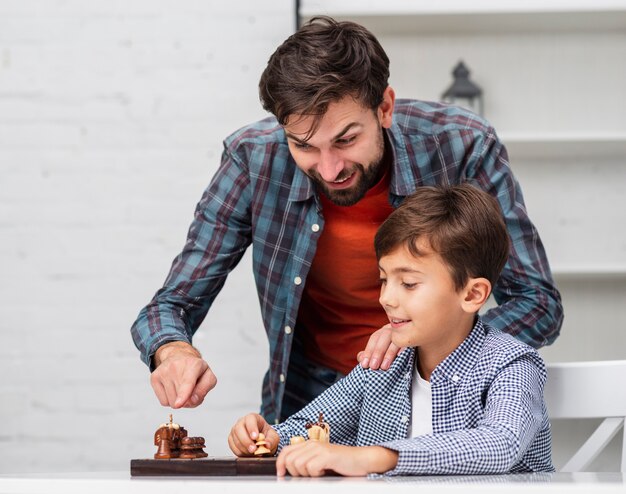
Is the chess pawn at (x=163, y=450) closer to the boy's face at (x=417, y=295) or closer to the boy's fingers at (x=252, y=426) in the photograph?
the boy's fingers at (x=252, y=426)

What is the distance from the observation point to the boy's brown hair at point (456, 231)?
4.80ft

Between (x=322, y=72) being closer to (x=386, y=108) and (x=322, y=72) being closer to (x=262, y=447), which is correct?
(x=386, y=108)

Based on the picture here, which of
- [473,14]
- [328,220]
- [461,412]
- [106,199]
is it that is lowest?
[461,412]

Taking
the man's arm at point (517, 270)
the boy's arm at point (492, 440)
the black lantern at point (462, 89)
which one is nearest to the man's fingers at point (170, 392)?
the boy's arm at point (492, 440)

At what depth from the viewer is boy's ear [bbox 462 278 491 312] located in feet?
4.85

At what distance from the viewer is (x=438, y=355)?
1.50 m

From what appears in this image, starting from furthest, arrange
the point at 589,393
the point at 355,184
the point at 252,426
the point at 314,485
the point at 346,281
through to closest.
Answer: the point at 346,281 < the point at 355,184 < the point at 589,393 < the point at 252,426 < the point at 314,485

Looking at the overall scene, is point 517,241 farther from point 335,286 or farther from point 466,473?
point 466,473

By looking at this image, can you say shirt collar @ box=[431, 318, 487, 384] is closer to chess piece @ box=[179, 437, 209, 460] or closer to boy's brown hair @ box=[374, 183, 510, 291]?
boy's brown hair @ box=[374, 183, 510, 291]

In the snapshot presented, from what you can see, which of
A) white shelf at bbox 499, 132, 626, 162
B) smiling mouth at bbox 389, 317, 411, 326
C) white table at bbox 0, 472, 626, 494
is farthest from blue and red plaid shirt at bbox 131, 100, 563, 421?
white shelf at bbox 499, 132, 626, 162

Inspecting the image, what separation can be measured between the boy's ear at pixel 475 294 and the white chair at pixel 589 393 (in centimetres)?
20

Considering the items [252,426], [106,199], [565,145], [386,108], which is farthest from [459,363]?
[106,199]

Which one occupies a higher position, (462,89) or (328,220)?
(462,89)

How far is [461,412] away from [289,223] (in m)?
0.65
